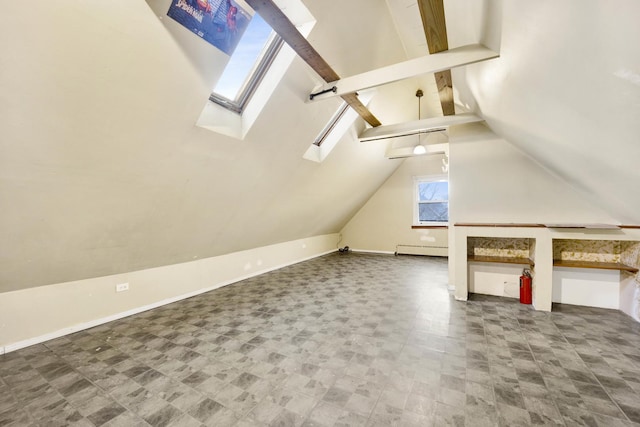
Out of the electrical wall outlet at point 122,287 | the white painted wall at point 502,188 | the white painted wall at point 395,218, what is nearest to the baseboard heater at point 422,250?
the white painted wall at point 395,218

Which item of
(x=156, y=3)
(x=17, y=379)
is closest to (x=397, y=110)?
(x=156, y=3)

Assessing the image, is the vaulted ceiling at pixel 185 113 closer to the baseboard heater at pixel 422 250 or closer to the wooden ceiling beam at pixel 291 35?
the wooden ceiling beam at pixel 291 35

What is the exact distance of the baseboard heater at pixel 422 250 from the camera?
655 cm

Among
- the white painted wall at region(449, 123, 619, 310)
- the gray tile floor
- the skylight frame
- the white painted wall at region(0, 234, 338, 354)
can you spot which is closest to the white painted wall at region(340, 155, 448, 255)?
the white painted wall at region(449, 123, 619, 310)

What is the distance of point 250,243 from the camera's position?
4.88m

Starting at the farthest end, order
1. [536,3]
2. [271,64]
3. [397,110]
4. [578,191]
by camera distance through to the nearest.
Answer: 1. [397,110]
2. [578,191]
3. [271,64]
4. [536,3]

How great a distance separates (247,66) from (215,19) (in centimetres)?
69

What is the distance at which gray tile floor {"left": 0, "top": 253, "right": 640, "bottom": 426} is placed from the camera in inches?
62.7

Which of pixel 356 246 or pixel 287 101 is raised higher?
pixel 287 101

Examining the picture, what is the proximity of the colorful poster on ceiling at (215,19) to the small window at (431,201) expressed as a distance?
5979 mm

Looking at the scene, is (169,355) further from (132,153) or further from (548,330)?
(548,330)

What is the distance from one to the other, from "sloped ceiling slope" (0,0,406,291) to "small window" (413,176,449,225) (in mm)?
3959

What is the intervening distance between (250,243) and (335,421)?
374 centimetres

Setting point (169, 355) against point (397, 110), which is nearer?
point (169, 355)
